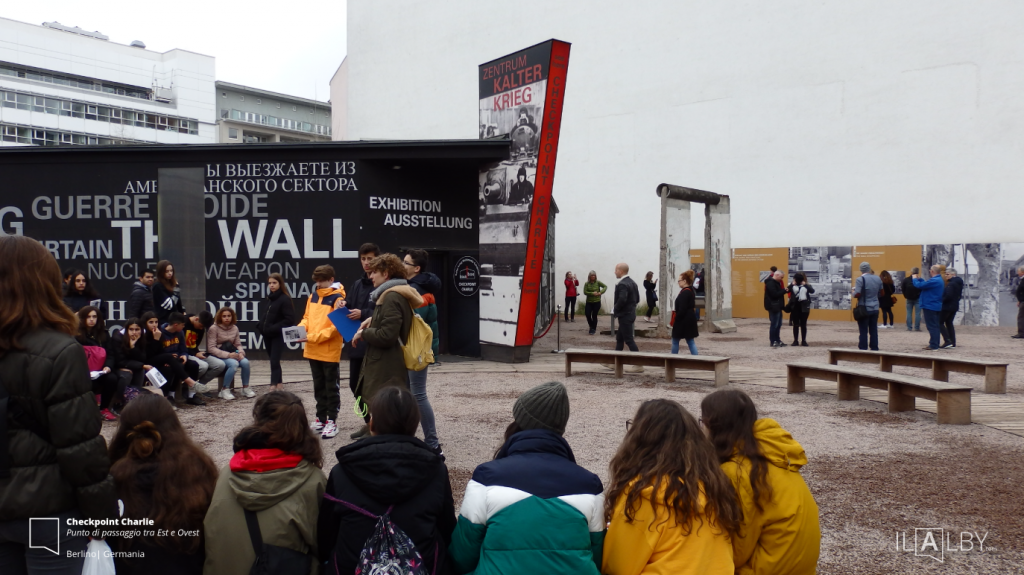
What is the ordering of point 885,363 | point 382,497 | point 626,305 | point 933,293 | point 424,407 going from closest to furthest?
point 382,497, point 424,407, point 885,363, point 626,305, point 933,293

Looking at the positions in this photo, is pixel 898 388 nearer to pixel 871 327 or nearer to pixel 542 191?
pixel 871 327

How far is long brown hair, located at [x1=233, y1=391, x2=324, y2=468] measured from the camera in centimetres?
279

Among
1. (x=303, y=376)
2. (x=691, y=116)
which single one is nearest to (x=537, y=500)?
(x=303, y=376)

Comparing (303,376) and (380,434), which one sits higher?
(380,434)

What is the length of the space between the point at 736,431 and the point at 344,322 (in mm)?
4434

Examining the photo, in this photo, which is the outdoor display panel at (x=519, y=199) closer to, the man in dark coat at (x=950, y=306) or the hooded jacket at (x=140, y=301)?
the hooded jacket at (x=140, y=301)

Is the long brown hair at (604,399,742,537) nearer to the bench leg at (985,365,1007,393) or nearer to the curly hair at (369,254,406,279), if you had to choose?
the curly hair at (369,254,406,279)

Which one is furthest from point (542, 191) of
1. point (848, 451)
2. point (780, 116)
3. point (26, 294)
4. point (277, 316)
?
point (780, 116)

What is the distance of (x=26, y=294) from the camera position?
91.4 inches

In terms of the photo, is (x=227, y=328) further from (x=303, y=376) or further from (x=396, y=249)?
(x=396, y=249)

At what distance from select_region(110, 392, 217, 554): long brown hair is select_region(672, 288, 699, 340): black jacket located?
9776 millimetres

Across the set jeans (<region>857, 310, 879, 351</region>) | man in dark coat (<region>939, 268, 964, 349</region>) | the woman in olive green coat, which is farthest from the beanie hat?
man in dark coat (<region>939, 268, 964, 349</region>)

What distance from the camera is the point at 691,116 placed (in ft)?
86.1

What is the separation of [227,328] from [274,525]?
7.43m
